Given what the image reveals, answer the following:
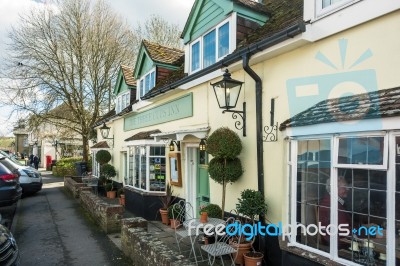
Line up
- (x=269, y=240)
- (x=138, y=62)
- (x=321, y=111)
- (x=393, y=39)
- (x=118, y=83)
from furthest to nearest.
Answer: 1. (x=118, y=83)
2. (x=138, y=62)
3. (x=269, y=240)
4. (x=321, y=111)
5. (x=393, y=39)

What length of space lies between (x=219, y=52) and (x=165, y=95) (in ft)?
10.0

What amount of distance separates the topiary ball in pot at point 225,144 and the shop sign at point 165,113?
2.41m

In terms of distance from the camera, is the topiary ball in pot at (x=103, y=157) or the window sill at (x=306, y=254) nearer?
the window sill at (x=306, y=254)

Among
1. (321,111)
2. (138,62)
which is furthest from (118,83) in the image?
(321,111)

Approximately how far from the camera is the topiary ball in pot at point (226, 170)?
242 inches

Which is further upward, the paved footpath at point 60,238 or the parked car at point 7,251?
the parked car at point 7,251

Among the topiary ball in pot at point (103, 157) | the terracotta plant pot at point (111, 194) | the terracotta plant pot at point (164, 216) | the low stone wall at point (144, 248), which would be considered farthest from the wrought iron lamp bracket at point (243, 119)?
the topiary ball in pot at point (103, 157)

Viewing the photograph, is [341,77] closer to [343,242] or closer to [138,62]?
[343,242]

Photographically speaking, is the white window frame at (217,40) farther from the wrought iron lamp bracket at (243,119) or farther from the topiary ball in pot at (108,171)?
the topiary ball in pot at (108,171)

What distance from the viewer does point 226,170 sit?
6.16m

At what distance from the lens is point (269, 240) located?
5.50m

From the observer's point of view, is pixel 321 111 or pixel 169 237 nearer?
pixel 321 111

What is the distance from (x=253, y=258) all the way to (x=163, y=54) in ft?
28.6

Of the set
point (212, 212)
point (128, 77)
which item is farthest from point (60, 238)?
point (128, 77)
